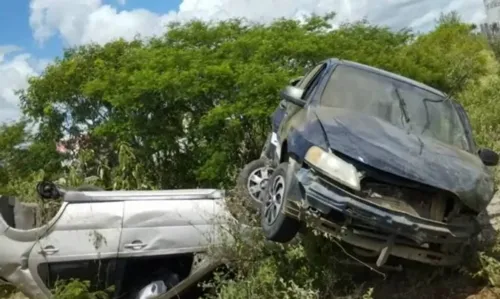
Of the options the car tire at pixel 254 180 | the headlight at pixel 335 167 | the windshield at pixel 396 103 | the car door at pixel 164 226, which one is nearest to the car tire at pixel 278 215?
the headlight at pixel 335 167

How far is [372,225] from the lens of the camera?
583 centimetres

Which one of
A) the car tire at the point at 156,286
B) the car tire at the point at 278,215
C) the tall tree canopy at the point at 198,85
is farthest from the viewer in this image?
the tall tree canopy at the point at 198,85

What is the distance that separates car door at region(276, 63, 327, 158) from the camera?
721cm

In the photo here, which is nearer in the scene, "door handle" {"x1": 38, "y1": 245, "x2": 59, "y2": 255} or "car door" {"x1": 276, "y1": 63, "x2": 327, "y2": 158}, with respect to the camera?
"car door" {"x1": 276, "y1": 63, "x2": 327, "y2": 158}

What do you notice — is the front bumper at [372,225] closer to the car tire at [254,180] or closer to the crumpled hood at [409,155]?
the crumpled hood at [409,155]

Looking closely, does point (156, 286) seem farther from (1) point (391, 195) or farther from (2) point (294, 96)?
(1) point (391, 195)

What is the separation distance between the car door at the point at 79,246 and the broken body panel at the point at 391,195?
254 centimetres

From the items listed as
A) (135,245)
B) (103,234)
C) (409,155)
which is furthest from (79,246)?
(409,155)

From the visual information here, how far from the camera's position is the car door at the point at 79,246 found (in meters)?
8.07

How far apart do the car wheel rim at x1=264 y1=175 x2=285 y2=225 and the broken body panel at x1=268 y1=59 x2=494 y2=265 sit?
0.21 metres

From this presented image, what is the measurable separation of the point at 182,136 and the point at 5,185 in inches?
159

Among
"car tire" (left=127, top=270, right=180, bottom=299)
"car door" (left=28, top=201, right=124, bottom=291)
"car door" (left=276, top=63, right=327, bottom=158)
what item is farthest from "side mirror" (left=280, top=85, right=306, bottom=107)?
"car tire" (left=127, top=270, right=180, bottom=299)

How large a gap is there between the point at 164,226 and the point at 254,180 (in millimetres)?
1091

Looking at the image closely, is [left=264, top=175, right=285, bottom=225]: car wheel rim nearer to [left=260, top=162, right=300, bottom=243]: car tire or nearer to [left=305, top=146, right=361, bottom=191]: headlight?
[left=260, top=162, right=300, bottom=243]: car tire
